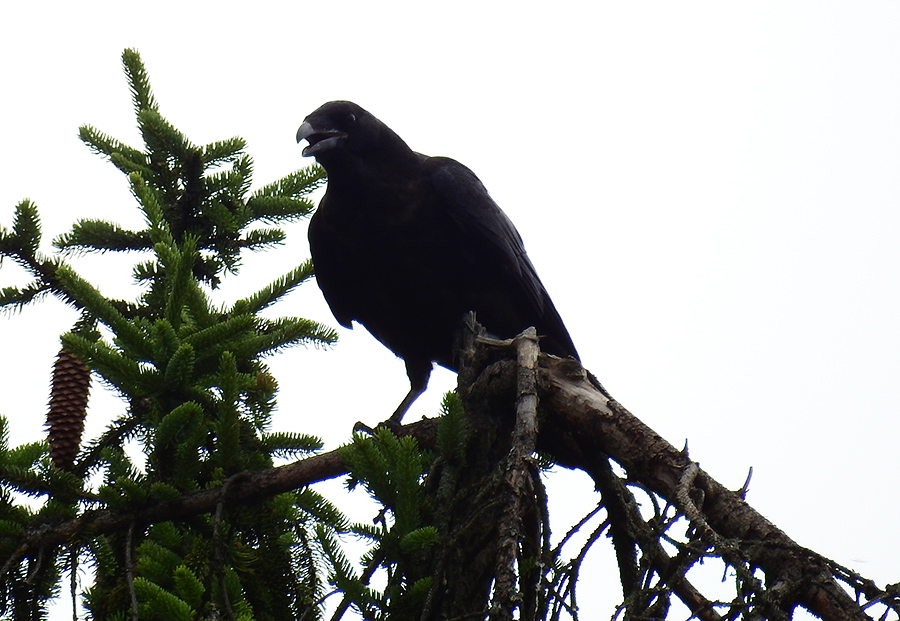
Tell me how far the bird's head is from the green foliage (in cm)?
96

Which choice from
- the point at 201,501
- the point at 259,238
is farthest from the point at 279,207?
the point at 201,501

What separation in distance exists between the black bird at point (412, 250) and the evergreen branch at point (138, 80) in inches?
26.7

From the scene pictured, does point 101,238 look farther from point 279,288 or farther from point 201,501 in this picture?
point 201,501

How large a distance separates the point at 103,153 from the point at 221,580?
207 cm

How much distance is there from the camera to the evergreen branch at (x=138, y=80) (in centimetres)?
309

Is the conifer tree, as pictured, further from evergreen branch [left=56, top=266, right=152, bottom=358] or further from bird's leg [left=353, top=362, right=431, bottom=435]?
bird's leg [left=353, top=362, right=431, bottom=435]

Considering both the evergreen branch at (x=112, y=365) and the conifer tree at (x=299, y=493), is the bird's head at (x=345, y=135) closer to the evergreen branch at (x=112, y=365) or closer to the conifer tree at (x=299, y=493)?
the conifer tree at (x=299, y=493)

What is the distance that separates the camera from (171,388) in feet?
7.08

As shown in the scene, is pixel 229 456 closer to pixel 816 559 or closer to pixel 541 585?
pixel 541 585

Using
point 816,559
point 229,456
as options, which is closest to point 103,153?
point 229,456

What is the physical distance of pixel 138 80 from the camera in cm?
314

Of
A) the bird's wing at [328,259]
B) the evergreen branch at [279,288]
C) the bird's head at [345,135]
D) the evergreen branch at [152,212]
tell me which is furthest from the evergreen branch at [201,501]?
the bird's head at [345,135]

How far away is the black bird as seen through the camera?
336 centimetres

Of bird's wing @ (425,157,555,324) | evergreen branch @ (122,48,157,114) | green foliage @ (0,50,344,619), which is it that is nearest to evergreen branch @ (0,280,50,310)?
green foliage @ (0,50,344,619)
